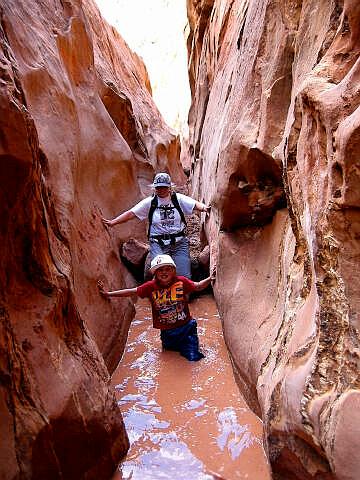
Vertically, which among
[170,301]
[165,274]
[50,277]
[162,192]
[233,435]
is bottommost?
[233,435]

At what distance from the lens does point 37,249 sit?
8.92ft

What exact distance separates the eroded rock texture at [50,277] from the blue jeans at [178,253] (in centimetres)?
57

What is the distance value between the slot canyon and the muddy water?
0.05 metres

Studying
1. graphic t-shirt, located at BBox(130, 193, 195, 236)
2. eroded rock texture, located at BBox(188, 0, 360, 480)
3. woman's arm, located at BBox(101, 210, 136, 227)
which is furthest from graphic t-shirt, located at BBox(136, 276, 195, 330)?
graphic t-shirt, located at BBox(130, 193, 195, 236)

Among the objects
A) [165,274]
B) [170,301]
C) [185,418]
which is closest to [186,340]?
Answer: [170,301]

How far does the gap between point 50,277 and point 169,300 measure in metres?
1.76

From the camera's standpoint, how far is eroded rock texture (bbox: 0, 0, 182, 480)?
2.40 metres

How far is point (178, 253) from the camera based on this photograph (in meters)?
5.68

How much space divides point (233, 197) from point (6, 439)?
306cm

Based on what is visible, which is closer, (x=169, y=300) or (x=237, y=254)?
(x=169, y=300)

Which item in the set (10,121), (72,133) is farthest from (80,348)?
(72,133)

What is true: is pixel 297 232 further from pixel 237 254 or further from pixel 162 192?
pixel 162 192

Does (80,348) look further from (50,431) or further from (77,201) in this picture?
(77,201)

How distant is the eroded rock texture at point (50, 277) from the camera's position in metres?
2.40
